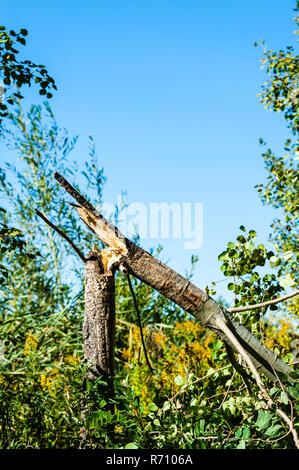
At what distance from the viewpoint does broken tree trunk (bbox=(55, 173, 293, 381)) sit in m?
1.92

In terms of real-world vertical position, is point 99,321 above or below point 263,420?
above

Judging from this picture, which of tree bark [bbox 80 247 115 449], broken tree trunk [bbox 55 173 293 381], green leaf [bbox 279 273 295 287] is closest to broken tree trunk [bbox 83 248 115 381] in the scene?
tree bark [bbox 80 247 115 449]

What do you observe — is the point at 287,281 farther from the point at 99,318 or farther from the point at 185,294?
the point at 99,318

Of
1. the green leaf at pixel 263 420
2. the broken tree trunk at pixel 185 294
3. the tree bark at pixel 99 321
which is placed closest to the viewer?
the green leaf at pixel 263 420

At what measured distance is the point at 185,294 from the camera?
192cm

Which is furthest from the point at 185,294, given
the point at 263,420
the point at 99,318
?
the point at 263,420

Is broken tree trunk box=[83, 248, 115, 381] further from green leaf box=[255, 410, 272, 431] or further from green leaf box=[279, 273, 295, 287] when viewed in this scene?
green leaf box=[279, 273, 295, 287]

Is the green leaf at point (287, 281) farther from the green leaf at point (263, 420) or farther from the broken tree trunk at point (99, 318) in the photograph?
the broken tree trunk at point (99, 318)

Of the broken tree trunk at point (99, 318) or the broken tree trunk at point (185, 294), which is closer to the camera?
the broken tree trunk at point (185, 294)

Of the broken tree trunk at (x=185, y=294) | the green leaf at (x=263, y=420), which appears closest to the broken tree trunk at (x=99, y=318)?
the broken tree trunk at (x=185, y=294)

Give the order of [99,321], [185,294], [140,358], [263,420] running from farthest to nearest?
[140,358], [99,321], [185,294], [263,420]

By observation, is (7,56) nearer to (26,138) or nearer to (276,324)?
Result: (26,138)

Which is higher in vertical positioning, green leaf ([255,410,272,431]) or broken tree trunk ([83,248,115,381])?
broken tree trunk ([83,248,115,381])

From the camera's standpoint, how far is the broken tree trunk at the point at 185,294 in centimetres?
192
